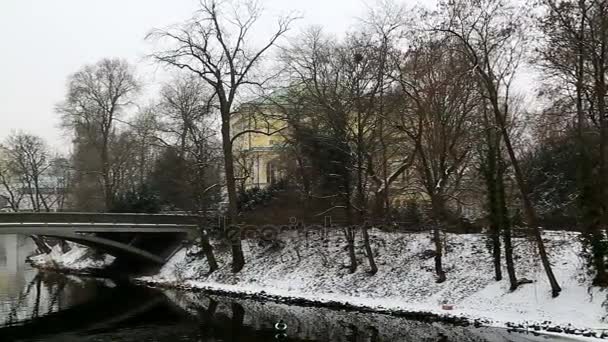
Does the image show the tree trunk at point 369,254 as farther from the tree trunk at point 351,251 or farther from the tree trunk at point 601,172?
the tree trunk at point 601,172

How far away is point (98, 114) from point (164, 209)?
30.1ft

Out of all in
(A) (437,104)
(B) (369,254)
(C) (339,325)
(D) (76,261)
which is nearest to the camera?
(C) (339,325)

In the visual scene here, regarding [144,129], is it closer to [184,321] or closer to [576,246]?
[184,321]

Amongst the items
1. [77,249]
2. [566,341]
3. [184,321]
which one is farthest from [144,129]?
[566,341]

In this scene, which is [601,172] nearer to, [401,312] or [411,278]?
[401,312]

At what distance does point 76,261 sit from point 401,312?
96.5ft

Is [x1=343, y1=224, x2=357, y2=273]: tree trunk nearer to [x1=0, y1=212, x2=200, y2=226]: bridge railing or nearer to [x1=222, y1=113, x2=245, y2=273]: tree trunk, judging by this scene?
[x1=222, y1=113, x2=245, y2=273]: tree trunk

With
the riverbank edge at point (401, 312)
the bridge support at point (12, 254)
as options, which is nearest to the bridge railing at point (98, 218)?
the riverbank edge at point (401, 312)

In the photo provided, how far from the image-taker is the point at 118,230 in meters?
33.7

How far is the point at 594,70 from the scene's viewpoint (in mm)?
18141

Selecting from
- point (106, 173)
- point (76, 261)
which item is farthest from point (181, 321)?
point (76, 261)

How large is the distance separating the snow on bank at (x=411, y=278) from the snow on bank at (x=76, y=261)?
902 centimetres

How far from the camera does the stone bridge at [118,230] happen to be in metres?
30.6

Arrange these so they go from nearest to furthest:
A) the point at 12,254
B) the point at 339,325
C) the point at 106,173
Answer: the point at 339,325, the point at 106,173, the point at 12,254
